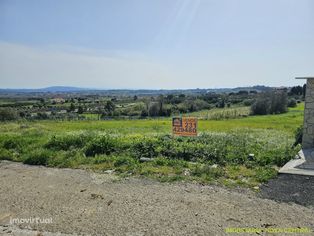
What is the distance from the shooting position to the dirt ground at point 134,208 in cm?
498

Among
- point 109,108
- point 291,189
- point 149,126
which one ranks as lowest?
point 109,108

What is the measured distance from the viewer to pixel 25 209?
586 centimetres

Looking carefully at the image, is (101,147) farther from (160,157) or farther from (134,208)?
(134,208)

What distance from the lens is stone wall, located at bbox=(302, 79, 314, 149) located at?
10.5 metres

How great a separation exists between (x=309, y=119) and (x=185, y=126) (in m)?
4.44

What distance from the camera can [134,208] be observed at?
5.82 m

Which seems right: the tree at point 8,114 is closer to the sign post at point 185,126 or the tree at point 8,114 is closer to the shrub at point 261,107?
the shrub at point 261,107

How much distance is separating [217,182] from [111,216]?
3.01m

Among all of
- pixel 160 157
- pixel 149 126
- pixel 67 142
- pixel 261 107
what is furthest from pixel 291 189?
pixel 261 107

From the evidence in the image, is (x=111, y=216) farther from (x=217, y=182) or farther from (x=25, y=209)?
(x=217, y=182)

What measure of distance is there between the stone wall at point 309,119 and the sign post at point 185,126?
3.99 meters

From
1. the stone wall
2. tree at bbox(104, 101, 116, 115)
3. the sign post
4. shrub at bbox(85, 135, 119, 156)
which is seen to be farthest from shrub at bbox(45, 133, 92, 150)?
tree at bbox(104, 101, 116, 115)

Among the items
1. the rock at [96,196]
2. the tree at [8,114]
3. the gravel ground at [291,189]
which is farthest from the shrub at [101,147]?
the tree at [8,114]

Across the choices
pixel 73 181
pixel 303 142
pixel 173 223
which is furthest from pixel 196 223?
pixel 303 142
